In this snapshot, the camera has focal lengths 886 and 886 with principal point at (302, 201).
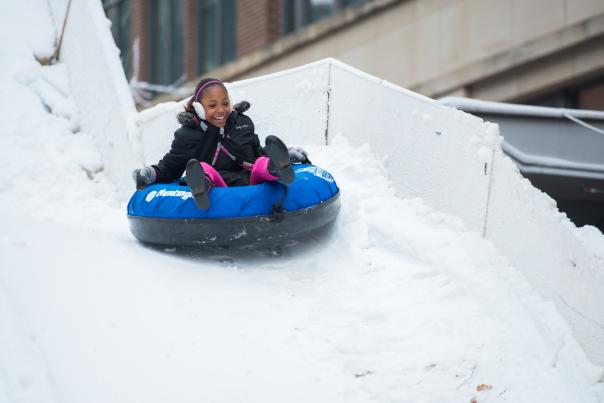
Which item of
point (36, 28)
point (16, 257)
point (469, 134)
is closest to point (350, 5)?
point (36, 28)

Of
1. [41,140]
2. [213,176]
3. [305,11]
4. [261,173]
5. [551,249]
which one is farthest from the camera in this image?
[305,11]

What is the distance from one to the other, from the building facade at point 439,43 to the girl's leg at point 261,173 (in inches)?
222

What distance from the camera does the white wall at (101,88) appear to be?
757 cm

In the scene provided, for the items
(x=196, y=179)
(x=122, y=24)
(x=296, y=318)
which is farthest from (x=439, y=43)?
(x=122, y=24)

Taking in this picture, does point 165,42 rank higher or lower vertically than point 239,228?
lower

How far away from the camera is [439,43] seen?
38.3 feet

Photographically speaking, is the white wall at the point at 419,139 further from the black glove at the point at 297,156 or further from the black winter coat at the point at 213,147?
the black winter coat at the point at 213,147

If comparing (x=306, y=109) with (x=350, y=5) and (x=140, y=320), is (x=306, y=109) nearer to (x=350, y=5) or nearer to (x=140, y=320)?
(x=140, y=320)

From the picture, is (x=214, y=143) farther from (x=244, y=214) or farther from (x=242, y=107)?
(x=244, y=214)

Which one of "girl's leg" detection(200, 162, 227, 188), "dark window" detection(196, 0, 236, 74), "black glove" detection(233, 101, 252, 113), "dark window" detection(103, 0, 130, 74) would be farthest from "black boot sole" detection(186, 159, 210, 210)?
"dark window" detection(103, 0, 130, 74)

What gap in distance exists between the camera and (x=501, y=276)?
4.95 metres

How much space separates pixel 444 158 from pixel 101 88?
363 cm

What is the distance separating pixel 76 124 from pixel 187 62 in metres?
9.80

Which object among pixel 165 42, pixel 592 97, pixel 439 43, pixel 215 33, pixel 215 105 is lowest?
pixel 165 42
